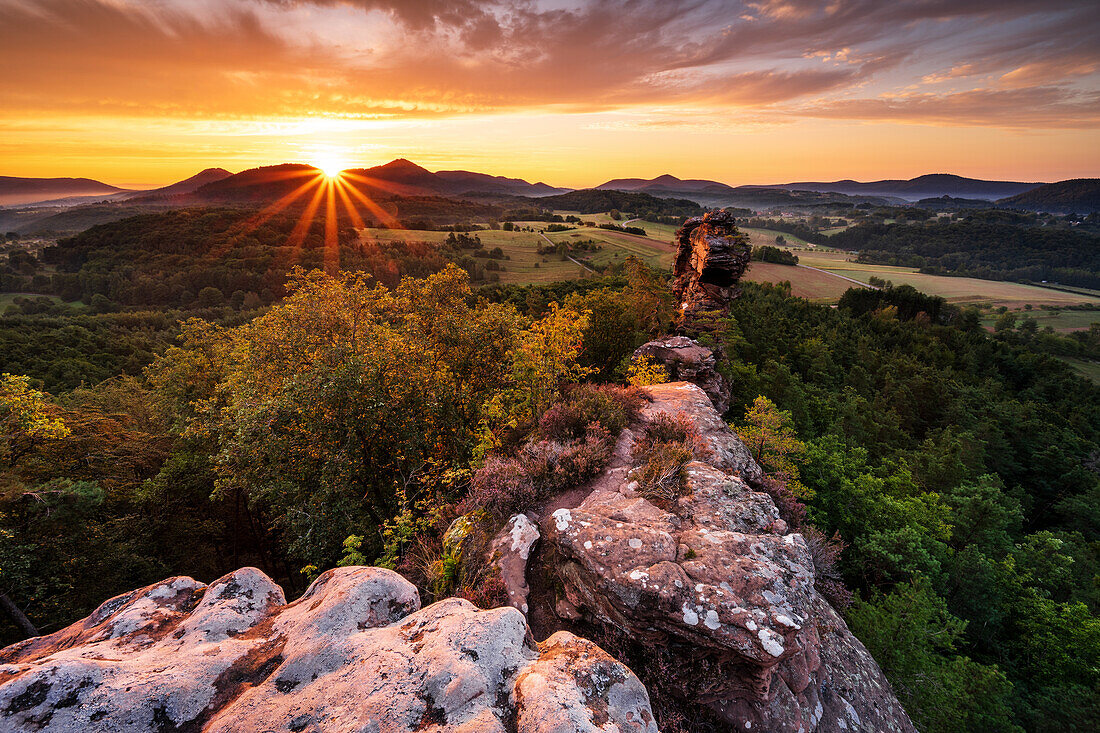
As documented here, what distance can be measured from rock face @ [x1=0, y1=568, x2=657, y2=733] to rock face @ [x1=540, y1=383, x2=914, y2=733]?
6.97 feet

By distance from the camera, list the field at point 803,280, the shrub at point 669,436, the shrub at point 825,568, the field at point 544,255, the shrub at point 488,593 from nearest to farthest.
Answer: the shrub at point 488,593, the shrub at point 825,568, the shrub at point 669,436, the field at point 803,280, the field at point 544,255

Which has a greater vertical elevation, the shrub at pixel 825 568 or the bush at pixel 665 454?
the bush at pixel 665 454

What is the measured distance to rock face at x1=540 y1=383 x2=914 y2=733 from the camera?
24.5ft

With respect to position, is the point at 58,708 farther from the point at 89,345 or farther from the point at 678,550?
the point at 89,345

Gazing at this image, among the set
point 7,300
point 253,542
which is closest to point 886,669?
point 253,542

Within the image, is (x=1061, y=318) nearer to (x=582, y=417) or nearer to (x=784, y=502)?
(x=784, y=502)

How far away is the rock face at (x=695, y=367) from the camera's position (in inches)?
997

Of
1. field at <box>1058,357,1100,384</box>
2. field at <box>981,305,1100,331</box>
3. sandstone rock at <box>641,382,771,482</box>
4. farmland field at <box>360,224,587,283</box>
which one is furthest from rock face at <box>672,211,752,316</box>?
field at <box>981,305,1100,331</box>

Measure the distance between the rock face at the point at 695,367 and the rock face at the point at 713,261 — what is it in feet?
42.0

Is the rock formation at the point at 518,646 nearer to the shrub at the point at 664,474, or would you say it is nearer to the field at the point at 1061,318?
the shrub at the point at 664,474

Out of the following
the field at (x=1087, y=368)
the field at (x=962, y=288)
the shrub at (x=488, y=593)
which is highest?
the shrub at (x=488, y=593)

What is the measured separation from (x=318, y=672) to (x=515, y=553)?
15.0 feet

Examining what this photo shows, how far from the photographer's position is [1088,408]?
241 ft

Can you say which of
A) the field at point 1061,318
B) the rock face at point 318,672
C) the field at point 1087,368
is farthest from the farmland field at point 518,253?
the field at point 1061,318
